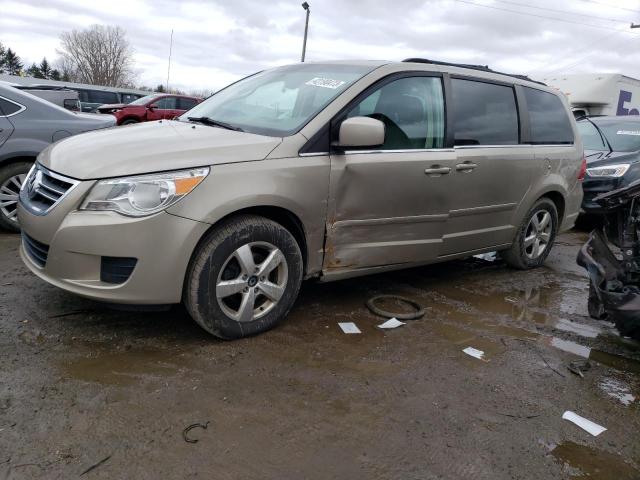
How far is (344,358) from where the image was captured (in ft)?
10.1

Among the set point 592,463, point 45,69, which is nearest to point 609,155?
A: point 592,463

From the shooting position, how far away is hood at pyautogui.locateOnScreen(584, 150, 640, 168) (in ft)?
24.3

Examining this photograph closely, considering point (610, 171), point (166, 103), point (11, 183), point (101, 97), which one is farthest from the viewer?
point (101, 97)

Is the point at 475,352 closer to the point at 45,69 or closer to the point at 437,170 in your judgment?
the point at 437,170

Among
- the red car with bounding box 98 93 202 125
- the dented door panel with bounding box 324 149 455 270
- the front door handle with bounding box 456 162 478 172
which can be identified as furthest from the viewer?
the red car with bounding box 98 93 202 125

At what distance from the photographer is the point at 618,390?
304cm

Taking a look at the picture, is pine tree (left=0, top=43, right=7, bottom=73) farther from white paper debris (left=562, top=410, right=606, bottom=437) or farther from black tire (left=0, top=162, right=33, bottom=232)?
white paper debris (left=562, top=410, right=606, bottom=437)

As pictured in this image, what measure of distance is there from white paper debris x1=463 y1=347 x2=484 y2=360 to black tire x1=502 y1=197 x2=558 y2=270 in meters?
1.97

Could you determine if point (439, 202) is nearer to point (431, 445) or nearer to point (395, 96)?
point (395, 96)

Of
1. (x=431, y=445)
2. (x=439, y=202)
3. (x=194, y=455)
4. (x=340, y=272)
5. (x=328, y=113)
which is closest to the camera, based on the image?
(x=194, y=455)

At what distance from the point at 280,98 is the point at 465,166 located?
4.97ft

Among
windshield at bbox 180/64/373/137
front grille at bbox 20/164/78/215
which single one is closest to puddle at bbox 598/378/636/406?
windshield at bbox 180/64/373/137

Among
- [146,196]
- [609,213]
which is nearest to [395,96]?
[609,213]

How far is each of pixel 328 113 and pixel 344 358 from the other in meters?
1.54
